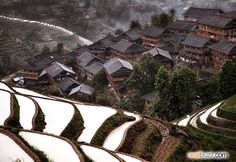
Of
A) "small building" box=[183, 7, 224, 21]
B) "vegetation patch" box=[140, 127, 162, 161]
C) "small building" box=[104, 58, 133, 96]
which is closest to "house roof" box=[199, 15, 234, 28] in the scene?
"small building" box=[183, 7, 224, 21]

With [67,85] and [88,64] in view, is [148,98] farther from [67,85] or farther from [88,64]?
[88,64]

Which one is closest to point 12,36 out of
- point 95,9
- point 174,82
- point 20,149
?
point 95,9

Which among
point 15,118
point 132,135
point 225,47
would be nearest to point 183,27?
point 225,47

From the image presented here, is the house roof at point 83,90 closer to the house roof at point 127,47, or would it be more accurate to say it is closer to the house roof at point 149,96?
the house roof at point 149,96

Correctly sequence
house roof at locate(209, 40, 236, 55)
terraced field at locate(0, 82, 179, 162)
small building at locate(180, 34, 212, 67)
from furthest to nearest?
small building at locate(180, 34, 212, 67) < house roof at locate(209, 40, 236, 55) < terraced field at locate(0, 82, 179, 162)

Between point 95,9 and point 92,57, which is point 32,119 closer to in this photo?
point 92,57

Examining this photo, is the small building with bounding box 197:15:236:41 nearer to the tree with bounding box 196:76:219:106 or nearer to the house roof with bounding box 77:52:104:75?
the tree with bounding box 196:76:219:106

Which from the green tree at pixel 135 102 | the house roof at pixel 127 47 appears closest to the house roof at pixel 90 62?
the house roof at pixel 127 47
